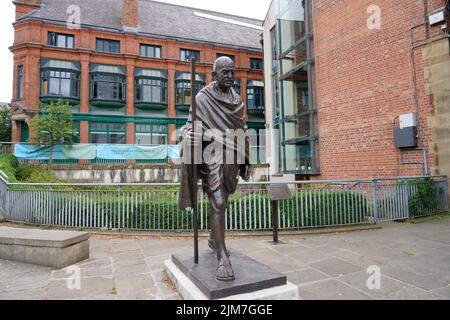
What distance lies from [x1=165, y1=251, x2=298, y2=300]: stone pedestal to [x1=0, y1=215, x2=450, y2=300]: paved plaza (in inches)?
13.7

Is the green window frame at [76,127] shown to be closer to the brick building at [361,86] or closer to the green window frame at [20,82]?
the green window frame at [20,82]

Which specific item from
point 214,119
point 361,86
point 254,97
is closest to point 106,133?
point 254,97

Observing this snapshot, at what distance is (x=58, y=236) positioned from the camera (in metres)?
4.84

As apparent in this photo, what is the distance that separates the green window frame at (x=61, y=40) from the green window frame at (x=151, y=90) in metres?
6.26

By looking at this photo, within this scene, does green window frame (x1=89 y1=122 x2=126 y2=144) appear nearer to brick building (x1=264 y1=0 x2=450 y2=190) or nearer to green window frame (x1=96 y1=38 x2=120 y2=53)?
green window frame (x1=96 y1=38 x2=120 y2=53)

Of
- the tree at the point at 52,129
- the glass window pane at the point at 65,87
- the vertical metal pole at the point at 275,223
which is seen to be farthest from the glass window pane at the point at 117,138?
the vertical metal pole at the point at 275,223

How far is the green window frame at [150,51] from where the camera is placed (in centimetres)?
2803

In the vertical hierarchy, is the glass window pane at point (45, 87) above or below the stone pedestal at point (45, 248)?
above

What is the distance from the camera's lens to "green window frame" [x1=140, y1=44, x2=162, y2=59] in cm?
2803

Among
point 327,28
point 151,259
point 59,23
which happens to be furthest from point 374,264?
point 59,23

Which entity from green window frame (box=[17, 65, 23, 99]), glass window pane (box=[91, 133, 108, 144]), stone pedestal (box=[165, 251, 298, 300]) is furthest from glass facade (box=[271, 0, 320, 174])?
green window frame (box=[17, 65, 23, 99])

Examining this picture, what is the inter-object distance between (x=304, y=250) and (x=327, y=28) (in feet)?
35.1

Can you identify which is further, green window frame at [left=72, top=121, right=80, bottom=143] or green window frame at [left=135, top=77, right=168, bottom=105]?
green window frame at [left=135, top=77, right=168, bottom=105]
